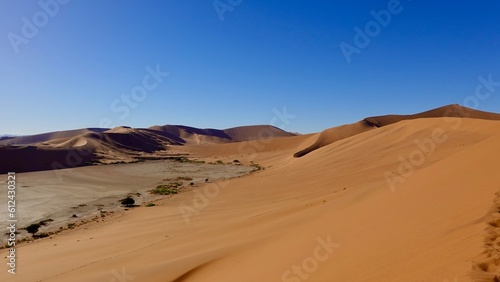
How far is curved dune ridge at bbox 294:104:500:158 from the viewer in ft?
145

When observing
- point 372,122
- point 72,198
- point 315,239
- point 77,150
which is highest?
point 372,122

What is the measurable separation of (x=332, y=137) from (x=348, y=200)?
1483 inches

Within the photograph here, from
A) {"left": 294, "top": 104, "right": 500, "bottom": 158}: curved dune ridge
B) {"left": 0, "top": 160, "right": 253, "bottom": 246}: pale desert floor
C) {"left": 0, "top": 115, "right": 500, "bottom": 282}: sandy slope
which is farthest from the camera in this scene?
{"left": 294, "top": 104, "right": 500, "bottom": 158}: curved dune ridge

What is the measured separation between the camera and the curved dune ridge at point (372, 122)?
4428 centimetres

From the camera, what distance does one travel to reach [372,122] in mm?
52188

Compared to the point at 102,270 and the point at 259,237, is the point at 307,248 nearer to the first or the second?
the point at 259,237

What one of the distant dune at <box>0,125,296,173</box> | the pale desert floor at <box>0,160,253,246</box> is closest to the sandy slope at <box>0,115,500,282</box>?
the pale desert floor at <box>0,160,253,246</box>

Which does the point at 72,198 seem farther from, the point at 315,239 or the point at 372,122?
the point at 372,122

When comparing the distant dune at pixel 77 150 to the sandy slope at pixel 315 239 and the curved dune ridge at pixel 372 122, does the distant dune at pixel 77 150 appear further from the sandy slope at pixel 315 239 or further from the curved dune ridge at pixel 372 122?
the sandy slope at pixel 315 239

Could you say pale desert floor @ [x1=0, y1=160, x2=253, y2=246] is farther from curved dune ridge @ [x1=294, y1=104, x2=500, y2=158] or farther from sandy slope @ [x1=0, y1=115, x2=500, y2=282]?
curved dune ridge @ [x1=294, y1=104, x2=500, y2=158]

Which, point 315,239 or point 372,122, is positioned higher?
point 372,122

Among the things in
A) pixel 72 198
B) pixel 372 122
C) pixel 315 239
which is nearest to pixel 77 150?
pixel 72 198

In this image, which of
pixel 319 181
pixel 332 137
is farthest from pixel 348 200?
pixel 332 137

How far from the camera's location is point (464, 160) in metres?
8.06
